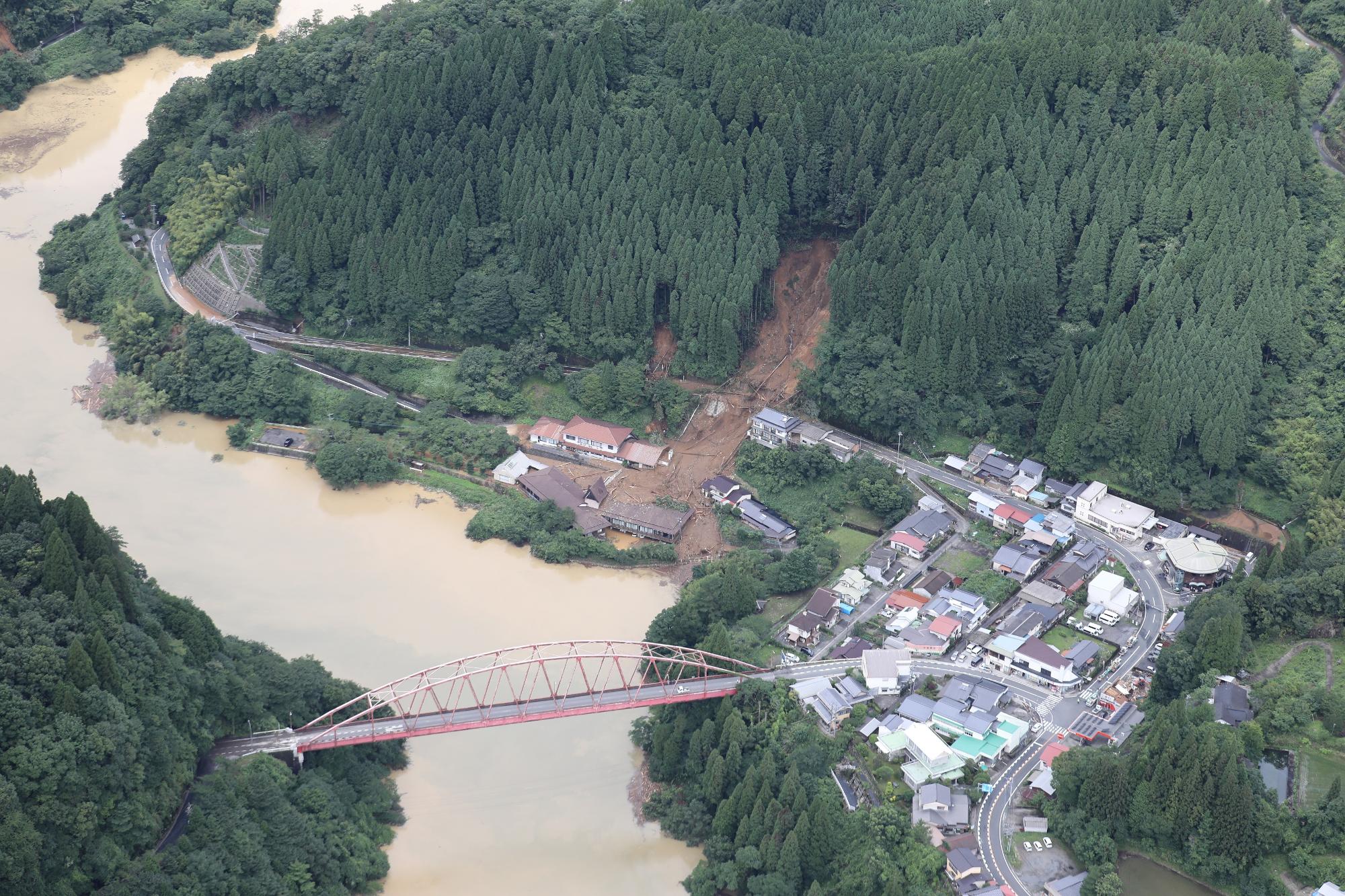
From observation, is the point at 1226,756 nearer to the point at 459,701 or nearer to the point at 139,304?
the point at 459,701

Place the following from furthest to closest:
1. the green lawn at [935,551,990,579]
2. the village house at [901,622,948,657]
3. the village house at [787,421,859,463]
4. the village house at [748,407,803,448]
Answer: the village house at [748,407,803,448] → the village house at [787,421,859,463] → the green lawn at [935,551,990,579] → the village house at [901,622,948,657]

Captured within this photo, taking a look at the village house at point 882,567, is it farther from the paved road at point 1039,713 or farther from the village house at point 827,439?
the village house at point 827,439

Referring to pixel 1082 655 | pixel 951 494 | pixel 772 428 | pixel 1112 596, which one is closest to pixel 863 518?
pixel 951 494

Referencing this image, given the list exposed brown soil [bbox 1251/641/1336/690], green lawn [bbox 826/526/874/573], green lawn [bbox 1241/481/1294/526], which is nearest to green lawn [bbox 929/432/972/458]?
green lawn [bbox 826/526/874/573]

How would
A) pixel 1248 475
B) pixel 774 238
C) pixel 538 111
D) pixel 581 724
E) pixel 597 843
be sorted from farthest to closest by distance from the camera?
pixel 538 111, pixel 774 238, pixel 1248 475, pixel 581 724, pixel 597 843

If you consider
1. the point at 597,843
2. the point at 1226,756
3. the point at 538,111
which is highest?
the point at 538,111

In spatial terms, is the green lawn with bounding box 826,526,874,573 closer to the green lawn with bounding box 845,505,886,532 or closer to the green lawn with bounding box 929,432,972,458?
the green lawn with bounding box 845,505,886,532

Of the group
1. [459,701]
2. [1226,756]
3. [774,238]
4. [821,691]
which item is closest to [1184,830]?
[1226,756]
